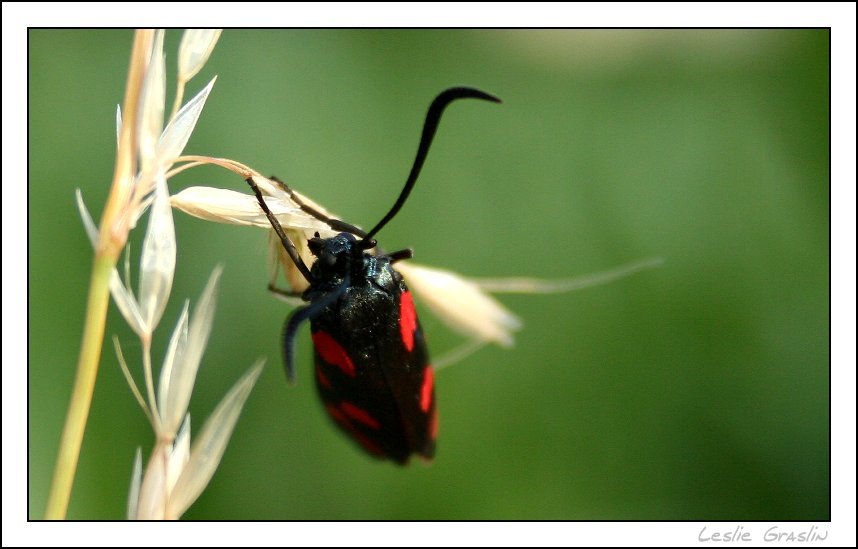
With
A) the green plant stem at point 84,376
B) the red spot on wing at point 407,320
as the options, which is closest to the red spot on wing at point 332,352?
the red spot on wing at point 407,320

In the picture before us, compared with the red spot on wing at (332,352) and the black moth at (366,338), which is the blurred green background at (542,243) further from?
the red spot on wing at (332,352)

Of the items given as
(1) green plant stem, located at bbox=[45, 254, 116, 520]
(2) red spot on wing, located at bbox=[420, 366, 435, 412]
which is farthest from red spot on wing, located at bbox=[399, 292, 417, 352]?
(1) green plant stem, located at bbox=[45, 254, 116, 520]

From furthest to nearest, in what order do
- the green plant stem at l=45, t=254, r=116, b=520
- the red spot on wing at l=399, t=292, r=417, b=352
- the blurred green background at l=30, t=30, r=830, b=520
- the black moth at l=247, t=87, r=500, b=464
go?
the blurred green background at l=30, t=30, r=830, b=520, the red spot on wing at l=399, t=292, r=417, b=352, the black moth at l=247, t=87, r=500, b=464, the green plant stem at l=45, t=254, r=116, b=520

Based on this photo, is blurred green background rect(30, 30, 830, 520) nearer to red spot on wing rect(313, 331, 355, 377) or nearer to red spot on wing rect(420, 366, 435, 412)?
red spot on wing rect(420, 366, 435, 412)

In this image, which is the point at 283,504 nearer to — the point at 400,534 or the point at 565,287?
the point at 400,534

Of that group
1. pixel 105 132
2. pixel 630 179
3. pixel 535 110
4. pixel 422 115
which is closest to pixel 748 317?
pixel 630 179

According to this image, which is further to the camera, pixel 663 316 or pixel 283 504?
pixel 663 316
